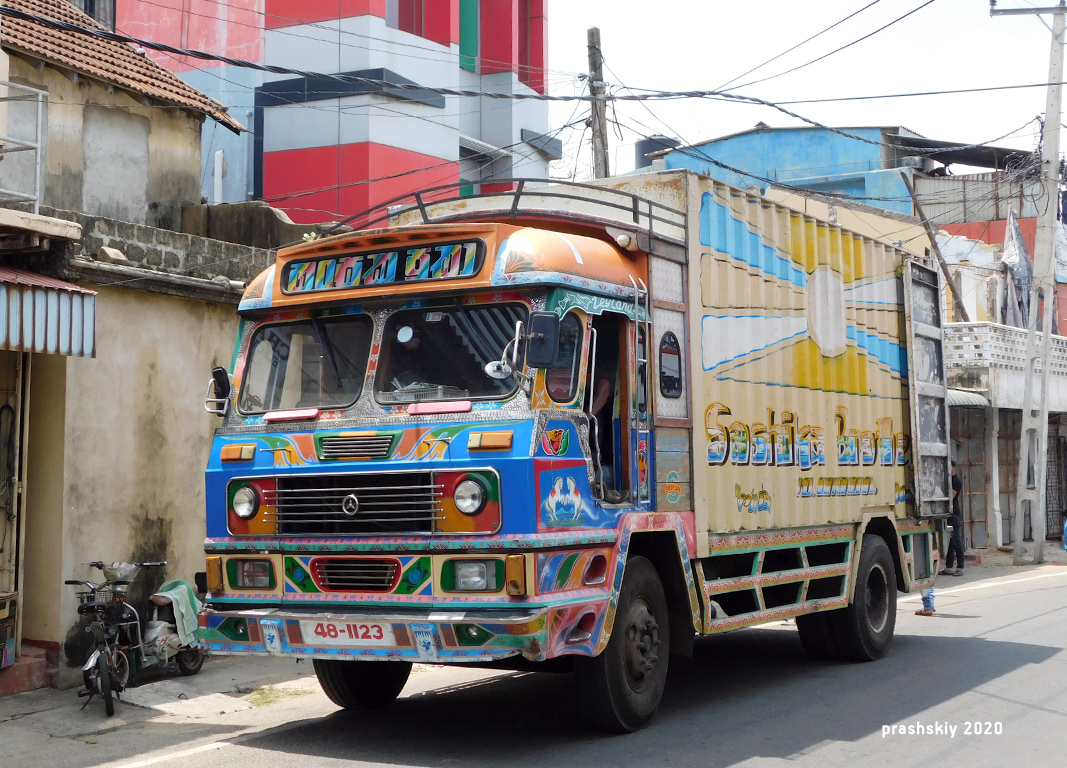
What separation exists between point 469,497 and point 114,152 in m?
11.3

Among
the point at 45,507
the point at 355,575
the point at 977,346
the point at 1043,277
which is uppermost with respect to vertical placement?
the point at 1043,277

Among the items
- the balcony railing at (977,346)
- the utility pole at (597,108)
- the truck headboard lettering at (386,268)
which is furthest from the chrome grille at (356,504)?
the balcony railing at (977,346)

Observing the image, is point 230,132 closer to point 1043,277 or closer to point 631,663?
point 1043,277

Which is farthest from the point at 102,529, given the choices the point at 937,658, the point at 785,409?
the point at 937,658

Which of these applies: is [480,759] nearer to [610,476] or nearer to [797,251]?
[610,476]

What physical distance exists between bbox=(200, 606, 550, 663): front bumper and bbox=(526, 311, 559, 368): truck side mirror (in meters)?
1.31

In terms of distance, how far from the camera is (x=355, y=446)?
6.61m

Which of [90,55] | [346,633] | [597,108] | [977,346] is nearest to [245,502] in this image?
[346,633]

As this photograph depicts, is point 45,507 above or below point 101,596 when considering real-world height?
above

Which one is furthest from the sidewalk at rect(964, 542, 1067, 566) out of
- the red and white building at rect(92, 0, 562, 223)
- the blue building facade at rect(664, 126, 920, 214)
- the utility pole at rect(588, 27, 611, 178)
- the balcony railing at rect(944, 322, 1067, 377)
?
the blue building facade at rect(664, 126, 920, 214)

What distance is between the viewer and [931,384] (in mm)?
11578

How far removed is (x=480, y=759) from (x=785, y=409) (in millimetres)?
3829

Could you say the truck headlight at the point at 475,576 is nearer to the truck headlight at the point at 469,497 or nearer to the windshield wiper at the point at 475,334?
the truck headlight at the point at 469,497

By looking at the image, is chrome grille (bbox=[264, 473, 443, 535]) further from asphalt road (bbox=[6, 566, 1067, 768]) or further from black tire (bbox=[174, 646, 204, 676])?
black tire (bbox=[174, 646, 204, 676])
